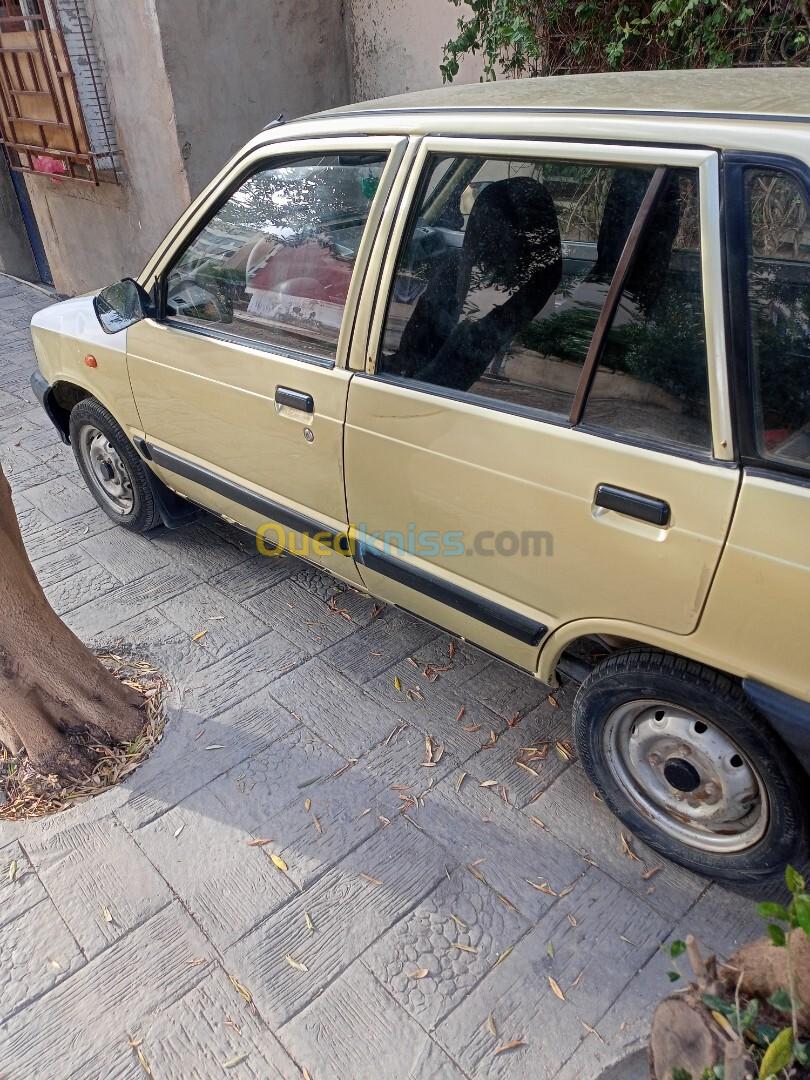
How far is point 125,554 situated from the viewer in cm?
395

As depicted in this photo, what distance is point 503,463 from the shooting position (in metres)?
2.13

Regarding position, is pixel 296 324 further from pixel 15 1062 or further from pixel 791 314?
pixel 15 1062

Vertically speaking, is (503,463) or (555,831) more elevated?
(503,463)

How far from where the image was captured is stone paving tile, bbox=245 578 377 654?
3.34 metres

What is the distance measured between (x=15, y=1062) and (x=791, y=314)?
2.57 meters

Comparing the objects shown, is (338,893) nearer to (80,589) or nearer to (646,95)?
(80,589)

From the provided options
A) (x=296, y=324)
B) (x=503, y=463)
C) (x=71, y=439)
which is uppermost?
(x=296, y=324)

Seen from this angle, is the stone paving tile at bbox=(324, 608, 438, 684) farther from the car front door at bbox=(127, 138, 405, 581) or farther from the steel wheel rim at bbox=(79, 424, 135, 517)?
the steel wheel rim at bbox=(79, 424, 135, 517)

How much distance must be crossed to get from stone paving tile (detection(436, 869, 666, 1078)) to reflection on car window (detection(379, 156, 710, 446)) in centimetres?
136

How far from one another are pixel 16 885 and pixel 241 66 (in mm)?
5919

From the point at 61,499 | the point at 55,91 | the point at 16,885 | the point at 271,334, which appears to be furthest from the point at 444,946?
the point at 55,91

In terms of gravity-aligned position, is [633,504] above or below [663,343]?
below

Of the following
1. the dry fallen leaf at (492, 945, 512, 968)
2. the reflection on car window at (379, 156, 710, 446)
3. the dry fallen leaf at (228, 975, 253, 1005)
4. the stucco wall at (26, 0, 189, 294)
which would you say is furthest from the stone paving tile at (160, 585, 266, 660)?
the stucco wall at (26, 0, 189, 294)

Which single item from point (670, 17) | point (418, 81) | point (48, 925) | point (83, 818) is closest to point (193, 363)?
point (83, 818)
